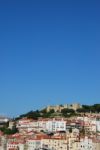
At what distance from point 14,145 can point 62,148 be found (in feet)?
21.0

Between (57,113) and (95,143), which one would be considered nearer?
(95,143)

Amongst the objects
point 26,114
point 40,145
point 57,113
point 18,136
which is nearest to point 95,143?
point 40,145

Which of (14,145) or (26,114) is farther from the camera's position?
(26,114)

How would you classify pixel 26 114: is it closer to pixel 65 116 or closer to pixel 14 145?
pixel 65 116

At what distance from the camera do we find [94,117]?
78.4m

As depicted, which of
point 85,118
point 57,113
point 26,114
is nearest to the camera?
point 85,118

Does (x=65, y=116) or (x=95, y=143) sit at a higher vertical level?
(x=65, y=116)

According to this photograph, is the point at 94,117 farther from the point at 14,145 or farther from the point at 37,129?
the point at 14,145

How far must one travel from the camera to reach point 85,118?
251ft

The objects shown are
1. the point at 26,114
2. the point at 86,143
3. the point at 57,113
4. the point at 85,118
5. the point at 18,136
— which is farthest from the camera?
the point at 26,114

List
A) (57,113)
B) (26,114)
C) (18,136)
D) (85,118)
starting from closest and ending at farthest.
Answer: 1. (18,136)
2. (85,118)
3. (57,113)
4. (26,114)

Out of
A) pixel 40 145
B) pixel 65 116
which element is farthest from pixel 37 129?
pixel 40 145

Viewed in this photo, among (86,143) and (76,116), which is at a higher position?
(76,116)

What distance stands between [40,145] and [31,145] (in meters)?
1.11
